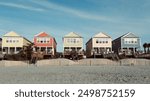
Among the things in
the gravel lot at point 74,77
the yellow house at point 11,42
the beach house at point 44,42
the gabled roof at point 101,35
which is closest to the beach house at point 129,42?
the gabled roof at point 101,35

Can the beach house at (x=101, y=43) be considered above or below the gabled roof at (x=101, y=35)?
below

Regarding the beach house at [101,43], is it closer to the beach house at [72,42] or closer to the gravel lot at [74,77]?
the beach house at [72,42]

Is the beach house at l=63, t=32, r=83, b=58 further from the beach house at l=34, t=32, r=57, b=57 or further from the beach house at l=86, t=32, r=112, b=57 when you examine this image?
the beach house at l=34, t=32, r=57, b=57

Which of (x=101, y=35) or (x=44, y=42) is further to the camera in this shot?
(x=101, y=35)

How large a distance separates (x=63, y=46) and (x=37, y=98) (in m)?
55.6

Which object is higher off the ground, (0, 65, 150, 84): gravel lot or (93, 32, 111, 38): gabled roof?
(93, 32, 111, 38): gabled roof

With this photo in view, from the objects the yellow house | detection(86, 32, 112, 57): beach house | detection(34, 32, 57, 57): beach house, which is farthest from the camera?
detection(86, 32, 112, 57): beach house

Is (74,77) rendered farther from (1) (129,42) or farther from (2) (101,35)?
(1) (129,42)

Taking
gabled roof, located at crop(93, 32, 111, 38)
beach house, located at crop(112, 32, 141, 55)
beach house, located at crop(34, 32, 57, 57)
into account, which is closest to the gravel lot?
beach house, located at crop(34, 32, 57, 57)

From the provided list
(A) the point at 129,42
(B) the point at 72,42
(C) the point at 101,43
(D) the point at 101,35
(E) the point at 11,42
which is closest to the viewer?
(E) the point at 11,42

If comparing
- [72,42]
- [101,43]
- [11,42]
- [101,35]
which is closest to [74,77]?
[72,42]

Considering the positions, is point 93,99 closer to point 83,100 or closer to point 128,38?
point 83,100

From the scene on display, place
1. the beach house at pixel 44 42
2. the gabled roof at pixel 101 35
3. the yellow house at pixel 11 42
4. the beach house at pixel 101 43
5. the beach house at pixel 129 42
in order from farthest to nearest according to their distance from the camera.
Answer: the beach house at pixel 129 42, the gabled roof at pixel 101 35, the beach house at pixel 101 43, the beach house at pixel 44 42, the yellow house at pixel 11 42

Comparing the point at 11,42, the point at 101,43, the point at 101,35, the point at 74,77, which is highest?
the point at 101,35
